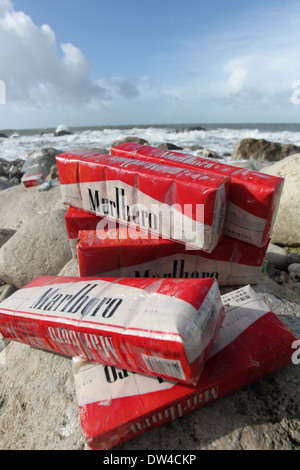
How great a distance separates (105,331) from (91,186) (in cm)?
123

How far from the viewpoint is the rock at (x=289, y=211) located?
3480mm

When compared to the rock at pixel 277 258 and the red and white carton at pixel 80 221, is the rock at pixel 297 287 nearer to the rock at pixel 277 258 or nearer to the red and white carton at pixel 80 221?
the rock at pixel 277 258

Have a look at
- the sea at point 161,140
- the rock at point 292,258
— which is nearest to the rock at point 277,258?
the rock at point 292,258

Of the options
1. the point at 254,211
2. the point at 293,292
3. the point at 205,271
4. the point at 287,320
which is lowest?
the point at 293,292

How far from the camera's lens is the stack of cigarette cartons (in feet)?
3.75

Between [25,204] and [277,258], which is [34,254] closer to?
[25,204]

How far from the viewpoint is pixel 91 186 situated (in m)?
2.14

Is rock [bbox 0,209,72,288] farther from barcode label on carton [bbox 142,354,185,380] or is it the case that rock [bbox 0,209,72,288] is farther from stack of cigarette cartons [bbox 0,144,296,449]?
barcode label on carton [bbox 142,354,185,380]

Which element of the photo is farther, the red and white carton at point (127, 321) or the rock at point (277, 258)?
the rock at point (277, 258)

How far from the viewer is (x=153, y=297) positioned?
1289mm

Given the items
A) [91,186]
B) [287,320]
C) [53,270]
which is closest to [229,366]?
[287,320]

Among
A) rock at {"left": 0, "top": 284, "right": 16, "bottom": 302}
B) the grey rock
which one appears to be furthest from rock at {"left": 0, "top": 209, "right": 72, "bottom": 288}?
the grey rock

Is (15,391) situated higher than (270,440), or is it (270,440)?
(270,440)

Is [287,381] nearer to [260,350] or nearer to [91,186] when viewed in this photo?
[260,350]
